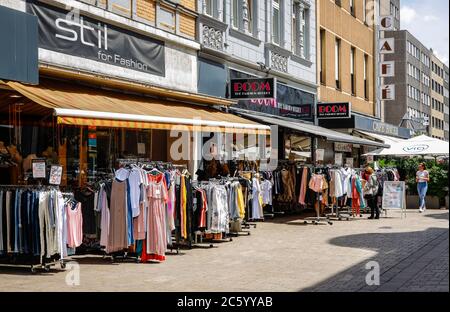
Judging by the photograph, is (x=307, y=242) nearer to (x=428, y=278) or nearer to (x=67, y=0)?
(x=428, y=278)

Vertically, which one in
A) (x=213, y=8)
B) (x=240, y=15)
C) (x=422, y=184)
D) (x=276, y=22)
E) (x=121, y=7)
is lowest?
(x=422, y=184)

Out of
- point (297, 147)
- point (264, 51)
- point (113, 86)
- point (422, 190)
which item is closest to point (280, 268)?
point (113, 86)

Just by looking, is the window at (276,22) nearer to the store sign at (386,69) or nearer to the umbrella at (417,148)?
the umbrella at (417,148)

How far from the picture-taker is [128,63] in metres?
14.5

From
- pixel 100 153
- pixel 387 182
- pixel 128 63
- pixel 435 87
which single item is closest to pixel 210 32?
pixel 128 63

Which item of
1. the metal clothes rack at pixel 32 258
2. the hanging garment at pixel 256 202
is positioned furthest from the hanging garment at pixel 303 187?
the metal clothes rack at pixel 32 258

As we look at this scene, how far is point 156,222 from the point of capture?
1089 cm

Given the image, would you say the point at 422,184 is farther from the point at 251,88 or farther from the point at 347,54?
the point at 347,54

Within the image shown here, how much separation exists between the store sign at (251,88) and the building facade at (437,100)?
8951cm

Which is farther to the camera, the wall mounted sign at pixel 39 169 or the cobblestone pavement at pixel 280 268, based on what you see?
the wall mounted sign at pixel 39 169

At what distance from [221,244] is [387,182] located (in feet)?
28.4

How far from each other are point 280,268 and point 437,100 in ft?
352

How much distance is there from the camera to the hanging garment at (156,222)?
10789mm

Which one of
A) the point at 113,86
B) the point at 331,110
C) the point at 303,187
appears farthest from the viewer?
the point at 331,110
